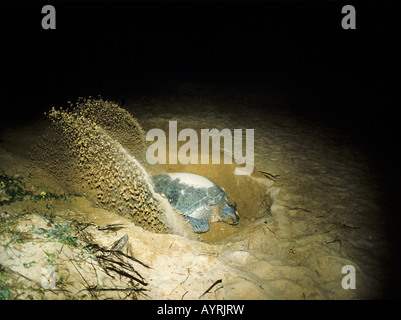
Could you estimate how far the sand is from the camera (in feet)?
6.09

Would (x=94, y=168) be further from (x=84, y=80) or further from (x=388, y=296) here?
(x=84, y=80)

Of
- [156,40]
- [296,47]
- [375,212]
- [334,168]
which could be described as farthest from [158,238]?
[156,40]

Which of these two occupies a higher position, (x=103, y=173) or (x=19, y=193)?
(x=103, y=173)

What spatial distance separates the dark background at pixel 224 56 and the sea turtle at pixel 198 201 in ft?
6.27

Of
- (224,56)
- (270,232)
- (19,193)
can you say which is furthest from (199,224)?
(224,56)

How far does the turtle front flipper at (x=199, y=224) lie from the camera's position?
2.92 metres

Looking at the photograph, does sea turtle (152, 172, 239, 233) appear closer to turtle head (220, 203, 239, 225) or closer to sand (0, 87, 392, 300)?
turtle head (220, 203, 239, 225)

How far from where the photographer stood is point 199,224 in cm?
297

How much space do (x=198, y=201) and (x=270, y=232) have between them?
1.04 metres

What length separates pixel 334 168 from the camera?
12.1ft

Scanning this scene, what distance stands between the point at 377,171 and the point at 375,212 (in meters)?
1.15

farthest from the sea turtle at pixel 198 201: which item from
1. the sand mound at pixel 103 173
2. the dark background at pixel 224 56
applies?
the dark background at pixel 224 56

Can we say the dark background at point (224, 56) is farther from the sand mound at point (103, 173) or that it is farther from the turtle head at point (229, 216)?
the sand mound at point (103, 173)

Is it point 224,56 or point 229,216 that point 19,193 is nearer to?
point 229,216
